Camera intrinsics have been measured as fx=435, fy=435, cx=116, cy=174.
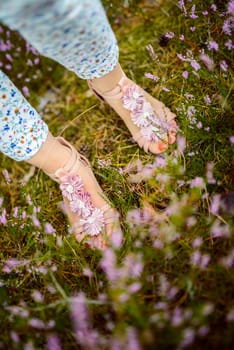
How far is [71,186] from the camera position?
5.49 ft

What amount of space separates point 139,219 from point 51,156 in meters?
0.45

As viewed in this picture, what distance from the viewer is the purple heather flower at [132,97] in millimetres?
1719

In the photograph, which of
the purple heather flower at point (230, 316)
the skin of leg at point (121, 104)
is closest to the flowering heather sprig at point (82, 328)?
the purple heather flower at point (230, 316)

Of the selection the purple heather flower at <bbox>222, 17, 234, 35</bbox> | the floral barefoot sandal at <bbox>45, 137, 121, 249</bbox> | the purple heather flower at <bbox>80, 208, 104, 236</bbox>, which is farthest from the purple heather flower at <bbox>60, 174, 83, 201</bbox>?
the purple heather flower at <bbox>222, 17, 234, 35</bbox>

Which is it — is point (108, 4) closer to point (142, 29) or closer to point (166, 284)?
point (142, 29)

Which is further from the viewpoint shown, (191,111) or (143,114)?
(143,114)

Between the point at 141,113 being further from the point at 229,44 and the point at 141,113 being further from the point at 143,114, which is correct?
the point at 229,44

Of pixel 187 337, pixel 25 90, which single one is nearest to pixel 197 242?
pixel 187 337

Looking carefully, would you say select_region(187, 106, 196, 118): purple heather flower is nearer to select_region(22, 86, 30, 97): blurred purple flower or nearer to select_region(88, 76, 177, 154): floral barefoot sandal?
select_region(88, 76, 177, 154): floral barefoot sandal

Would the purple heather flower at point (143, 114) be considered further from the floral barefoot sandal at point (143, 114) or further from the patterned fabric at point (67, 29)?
the patterned fabric at point (67, 29)

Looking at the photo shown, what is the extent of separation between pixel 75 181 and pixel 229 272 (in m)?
0.70

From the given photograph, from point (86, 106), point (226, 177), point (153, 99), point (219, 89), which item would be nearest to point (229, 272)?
point (226, 177)

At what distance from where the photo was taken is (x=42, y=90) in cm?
235

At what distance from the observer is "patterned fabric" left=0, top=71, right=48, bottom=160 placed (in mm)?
1484
